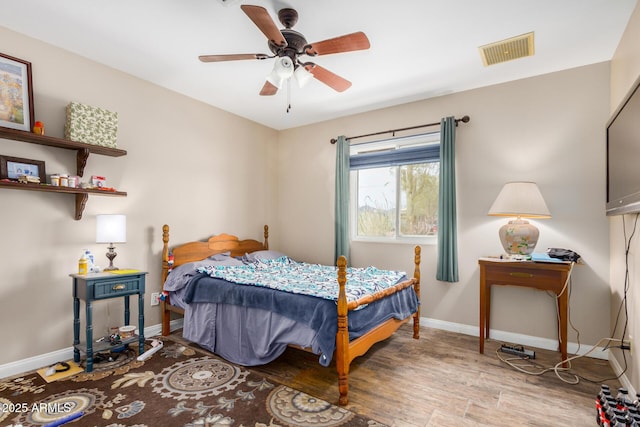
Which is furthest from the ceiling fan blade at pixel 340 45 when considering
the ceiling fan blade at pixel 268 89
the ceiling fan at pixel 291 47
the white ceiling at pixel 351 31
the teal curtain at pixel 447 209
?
the teal curtain at pixel 447 209

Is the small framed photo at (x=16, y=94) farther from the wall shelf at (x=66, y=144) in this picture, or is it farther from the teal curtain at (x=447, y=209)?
the teal curtain at (x=447, y=209)

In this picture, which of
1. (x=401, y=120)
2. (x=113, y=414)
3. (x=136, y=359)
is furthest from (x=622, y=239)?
(x=136, y=359)

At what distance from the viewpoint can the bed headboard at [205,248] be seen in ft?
11.3

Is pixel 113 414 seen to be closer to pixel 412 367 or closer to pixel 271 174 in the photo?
pixel 412 367

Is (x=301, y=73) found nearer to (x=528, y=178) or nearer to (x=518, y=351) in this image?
(x=528, y=178)

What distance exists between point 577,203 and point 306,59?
285 centimetres

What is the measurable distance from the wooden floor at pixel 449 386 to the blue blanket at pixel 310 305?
39 cm

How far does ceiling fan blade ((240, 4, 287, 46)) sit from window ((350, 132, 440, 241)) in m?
2.29

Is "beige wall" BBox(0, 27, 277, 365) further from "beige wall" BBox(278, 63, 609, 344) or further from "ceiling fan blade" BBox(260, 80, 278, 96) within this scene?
"beige wall" BBox(278, 63, 609, 344)

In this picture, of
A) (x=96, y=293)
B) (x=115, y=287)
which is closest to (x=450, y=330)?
(x=115, y=287)

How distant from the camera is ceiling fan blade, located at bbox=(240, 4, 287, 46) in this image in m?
1.75

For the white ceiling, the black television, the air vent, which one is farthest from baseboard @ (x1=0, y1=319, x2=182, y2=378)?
the air vent

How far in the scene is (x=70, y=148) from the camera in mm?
2816

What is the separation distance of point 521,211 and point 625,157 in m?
0.86
